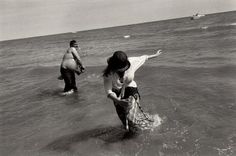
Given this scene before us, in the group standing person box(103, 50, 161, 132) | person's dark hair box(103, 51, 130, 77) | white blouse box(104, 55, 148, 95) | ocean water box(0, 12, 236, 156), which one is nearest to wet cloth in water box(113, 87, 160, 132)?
standing person box(103, 50, 161, 132)

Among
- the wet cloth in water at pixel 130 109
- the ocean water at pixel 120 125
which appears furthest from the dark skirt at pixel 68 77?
the wet cloth in water at pixel 130 109

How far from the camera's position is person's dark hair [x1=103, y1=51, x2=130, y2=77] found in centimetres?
506

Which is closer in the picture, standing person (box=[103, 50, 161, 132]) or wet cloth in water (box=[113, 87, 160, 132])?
standing person (box=[103, 50, 161, 132])

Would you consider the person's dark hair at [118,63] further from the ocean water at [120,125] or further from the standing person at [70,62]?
the standing person at [70,62]

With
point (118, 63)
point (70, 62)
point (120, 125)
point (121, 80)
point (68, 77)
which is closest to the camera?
point (118, 63)

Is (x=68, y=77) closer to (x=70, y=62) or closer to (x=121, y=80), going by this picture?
(x=70, y=62)

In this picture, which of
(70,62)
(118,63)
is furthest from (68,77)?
(118,63)

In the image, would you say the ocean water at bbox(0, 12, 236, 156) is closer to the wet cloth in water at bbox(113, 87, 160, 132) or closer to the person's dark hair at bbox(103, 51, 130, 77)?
the wet cloth in water at bbox(113, 87, 160, 132)

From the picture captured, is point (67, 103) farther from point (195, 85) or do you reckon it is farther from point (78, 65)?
point (195, 85)

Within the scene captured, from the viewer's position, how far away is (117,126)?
6965 mm

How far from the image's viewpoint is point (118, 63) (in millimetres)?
5129

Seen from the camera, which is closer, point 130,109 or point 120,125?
point 130,109

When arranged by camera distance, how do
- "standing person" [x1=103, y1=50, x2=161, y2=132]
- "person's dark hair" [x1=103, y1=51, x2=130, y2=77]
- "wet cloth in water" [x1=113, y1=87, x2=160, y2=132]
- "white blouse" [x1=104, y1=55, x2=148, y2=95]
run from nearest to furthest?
"person's dark hair" [x1=103, y1=51, x2=130, y2=77] → "standing person" [x1=103, y1=50, x2=161, y2=132] → "white blouse" [x1=104, y1=55, x2=148, y2=95] → "wet cloth in water" [x1=113, y1=87, x2=160, y2=132]

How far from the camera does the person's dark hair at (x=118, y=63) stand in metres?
5.06
